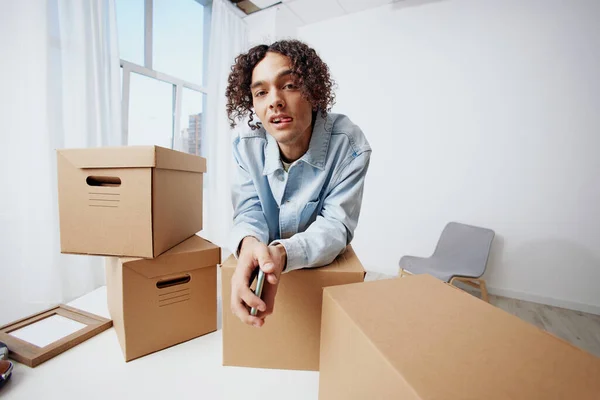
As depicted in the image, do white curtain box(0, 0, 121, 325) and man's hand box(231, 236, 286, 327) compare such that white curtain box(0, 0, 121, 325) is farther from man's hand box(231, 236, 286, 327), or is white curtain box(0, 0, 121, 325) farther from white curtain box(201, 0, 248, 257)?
man's hand box(231, 236, 286, 327)

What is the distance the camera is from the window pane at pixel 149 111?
2.07 meters

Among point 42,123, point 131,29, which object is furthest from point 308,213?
point 131,29

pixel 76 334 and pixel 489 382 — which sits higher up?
pixel 489 382

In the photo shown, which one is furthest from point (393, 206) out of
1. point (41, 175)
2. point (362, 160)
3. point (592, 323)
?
point (41, 175)

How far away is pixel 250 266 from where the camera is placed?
49 centimetres

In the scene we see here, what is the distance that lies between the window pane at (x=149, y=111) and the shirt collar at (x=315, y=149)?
1.75 metres

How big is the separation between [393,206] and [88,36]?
2493 millimetres

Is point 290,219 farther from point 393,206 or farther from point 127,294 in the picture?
point 393,206

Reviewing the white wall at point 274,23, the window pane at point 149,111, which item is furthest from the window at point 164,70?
the white wall at point 274,23

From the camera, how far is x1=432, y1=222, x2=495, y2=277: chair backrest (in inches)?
73.4

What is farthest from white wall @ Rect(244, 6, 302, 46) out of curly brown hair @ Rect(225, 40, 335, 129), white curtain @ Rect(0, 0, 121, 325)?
curly brown hair @ Rect(225, 40, 335, 129)

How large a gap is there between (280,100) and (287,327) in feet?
1.72

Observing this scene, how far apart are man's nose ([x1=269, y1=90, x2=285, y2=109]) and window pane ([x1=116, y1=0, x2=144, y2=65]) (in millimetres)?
1894

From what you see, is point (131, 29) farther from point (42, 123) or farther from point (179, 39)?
point (42, 123)
